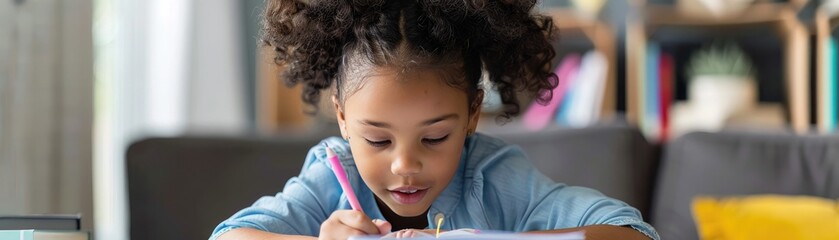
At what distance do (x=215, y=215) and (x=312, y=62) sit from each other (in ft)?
2.43

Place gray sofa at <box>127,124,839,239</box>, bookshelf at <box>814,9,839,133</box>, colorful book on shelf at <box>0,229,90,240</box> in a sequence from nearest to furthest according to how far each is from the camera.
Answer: colorful book on shelf at <box>0,229,90,240</box> → gray sofa at <box>127,124,839,239</box> → bookshelf at <box>814,9,839,133</box>

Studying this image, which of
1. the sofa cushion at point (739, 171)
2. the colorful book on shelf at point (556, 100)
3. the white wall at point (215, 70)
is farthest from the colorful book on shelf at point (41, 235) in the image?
the colorful book on shelf at point (556, 100)

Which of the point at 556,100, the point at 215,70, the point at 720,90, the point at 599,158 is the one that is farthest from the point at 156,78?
the point at 720,90

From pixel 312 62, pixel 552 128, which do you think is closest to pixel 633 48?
pixel 552 128

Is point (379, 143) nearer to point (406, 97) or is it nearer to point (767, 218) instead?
point (406, 97)

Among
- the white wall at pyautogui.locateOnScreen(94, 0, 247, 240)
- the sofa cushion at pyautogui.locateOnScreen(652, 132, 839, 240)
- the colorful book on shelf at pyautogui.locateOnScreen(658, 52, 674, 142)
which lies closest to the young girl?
the sofa cushion at pyautogui.locateOnScreen(652, 132, 839, 240)

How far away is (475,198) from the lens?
48.8 inches

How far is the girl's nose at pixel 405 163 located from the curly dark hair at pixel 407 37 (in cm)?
9

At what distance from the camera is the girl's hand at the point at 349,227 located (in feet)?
3.12

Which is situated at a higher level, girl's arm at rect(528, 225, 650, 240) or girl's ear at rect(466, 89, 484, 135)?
girl's ear at rect(466, 89, 484, 135)

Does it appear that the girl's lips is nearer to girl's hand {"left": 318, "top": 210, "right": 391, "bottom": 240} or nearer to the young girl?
the young girl

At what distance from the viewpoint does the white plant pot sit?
285 centimetres

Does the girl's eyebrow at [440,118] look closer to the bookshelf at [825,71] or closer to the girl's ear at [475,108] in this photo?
the girl's ear at [475,108]

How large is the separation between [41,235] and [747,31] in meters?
2.56
